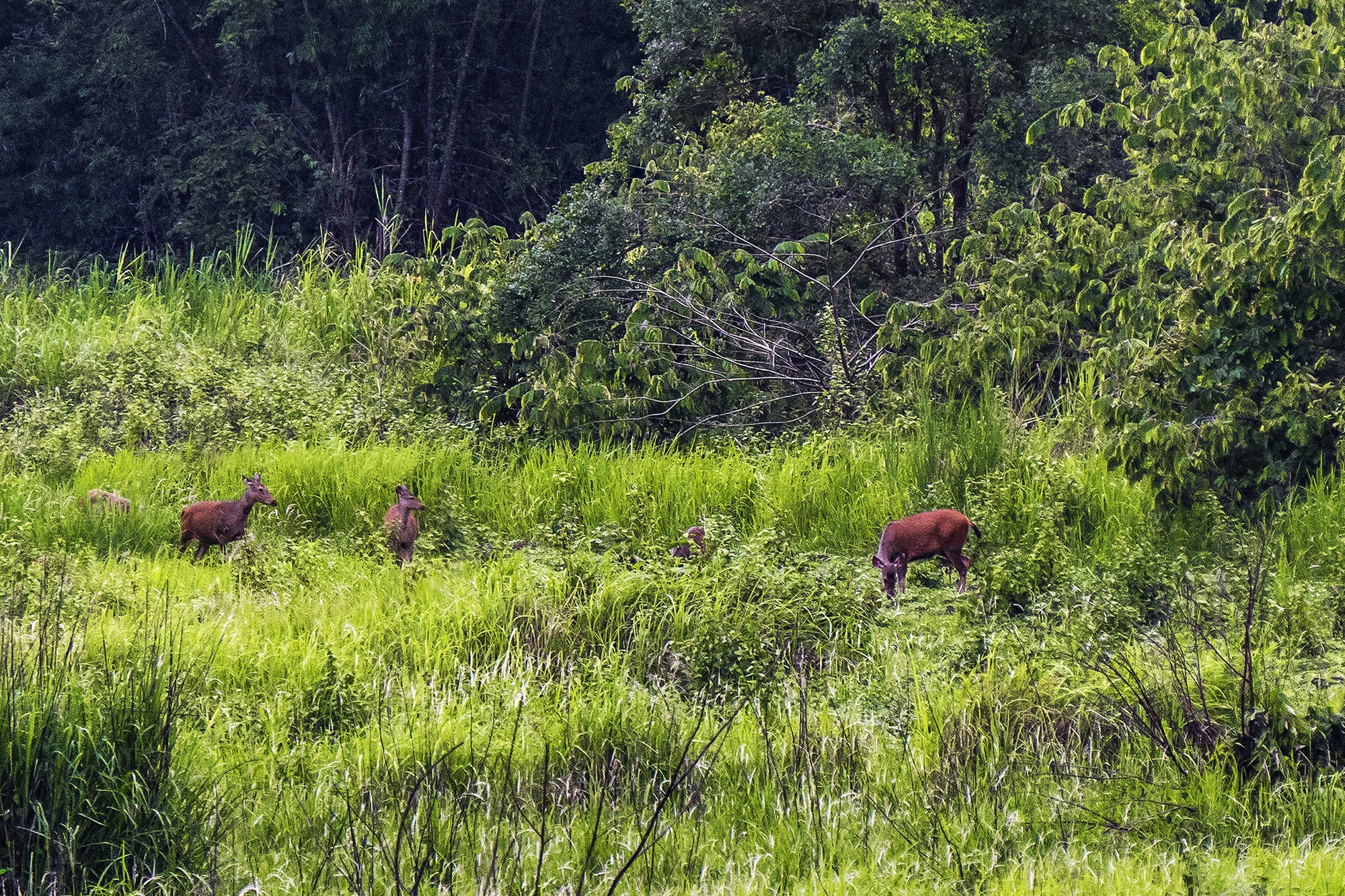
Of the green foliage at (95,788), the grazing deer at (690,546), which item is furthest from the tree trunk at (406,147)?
the green foliage at (95,788)

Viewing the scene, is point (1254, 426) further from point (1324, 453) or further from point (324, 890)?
point (324, 890)

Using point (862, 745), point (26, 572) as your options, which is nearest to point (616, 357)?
point (26, 572)

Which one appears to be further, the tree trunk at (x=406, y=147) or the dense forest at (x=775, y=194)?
the tree trunk at (x=406, y=147)

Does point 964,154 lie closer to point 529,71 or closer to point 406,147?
point 529,71

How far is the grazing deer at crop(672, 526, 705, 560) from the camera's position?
6125 mm

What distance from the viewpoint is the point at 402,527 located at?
6316 millimetres

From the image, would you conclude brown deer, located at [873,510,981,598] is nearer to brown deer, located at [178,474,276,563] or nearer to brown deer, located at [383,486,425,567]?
brown deer, located at [383,486,425,567]

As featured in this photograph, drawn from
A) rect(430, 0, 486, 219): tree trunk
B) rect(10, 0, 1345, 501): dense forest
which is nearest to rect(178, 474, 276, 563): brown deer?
rect(10, 0, 1345, 501): dense forest

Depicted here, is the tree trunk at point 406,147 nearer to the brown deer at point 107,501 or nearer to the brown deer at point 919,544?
the brown deer at point 107,501

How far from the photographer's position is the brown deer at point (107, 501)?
22.1 feet

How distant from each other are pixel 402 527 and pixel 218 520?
0.86 metres

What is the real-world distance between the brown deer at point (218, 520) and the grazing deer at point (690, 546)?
2.00 m

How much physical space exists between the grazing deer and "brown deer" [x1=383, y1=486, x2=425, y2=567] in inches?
49.5

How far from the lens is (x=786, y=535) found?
6.72 m
